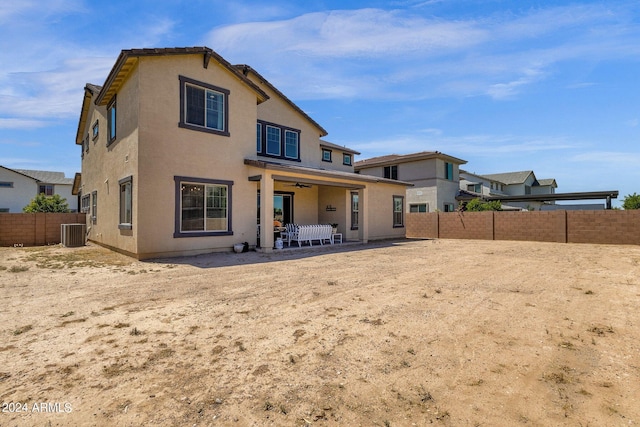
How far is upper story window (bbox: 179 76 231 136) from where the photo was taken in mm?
11172

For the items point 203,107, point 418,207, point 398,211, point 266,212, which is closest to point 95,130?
point 203,107

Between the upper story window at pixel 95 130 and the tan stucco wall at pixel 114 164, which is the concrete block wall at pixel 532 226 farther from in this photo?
the upper story window at pixel 95 130

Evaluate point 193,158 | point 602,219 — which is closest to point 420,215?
point 602,219

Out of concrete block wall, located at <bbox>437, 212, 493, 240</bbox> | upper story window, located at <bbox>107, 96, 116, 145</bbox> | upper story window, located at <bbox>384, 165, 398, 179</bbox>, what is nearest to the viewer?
upper story window, located at <bbox>107, 96, 116, 145</bbox>

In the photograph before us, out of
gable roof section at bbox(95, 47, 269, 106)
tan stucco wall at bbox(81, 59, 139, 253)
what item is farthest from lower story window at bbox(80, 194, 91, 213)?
gable roof section at bbox(95, 47, 269, 106)

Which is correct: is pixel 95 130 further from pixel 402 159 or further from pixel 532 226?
pixel 532 226

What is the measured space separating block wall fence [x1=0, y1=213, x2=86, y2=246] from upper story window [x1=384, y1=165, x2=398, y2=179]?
2344 centimetres

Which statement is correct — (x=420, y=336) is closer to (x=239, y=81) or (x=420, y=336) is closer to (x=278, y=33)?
(x=278, y=33)

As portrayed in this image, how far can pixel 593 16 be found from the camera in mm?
8141

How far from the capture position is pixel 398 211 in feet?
65.5

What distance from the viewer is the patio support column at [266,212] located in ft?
40.0

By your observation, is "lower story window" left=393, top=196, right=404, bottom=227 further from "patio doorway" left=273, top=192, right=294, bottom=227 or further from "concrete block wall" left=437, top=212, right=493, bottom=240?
"patio doorway" left=273, top=192, right=294, bottom=227

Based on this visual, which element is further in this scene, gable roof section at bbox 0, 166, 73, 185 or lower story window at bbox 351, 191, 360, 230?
gable roof section at bbox 0, 166, 73, 185

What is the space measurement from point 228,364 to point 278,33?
1134cm
